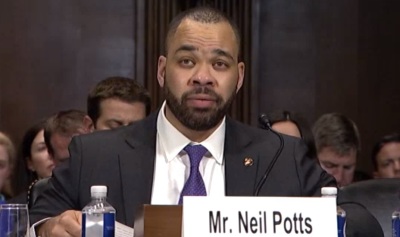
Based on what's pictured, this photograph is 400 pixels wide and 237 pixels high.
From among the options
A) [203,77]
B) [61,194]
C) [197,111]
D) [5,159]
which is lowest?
[5,159]

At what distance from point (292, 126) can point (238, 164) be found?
5.15 feet

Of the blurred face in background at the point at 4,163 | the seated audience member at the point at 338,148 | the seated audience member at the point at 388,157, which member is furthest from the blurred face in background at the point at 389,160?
the blurred face in background at the point at 4,163

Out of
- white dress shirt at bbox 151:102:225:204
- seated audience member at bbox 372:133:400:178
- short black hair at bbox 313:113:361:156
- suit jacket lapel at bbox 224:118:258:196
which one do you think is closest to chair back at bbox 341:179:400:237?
suit jacket lapel at bbox 224:118:258:196

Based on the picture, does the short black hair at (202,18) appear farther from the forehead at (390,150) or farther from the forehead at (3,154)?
the forehead at (390,150)

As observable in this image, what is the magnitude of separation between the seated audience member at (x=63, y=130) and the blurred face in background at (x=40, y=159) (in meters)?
0.20

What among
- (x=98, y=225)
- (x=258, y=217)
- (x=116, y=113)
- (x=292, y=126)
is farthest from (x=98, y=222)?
(x=292, y=126)

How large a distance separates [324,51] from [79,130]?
6.40 feet

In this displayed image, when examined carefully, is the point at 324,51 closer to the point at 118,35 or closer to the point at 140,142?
the point at 118,35

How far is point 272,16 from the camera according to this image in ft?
21.0

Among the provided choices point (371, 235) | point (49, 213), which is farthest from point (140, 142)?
point (371, 235)

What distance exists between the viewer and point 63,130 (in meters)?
5.06

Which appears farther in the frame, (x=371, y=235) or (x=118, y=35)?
(x=118, y=35)

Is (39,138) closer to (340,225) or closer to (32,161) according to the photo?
(32,161)

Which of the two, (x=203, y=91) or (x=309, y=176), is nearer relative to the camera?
(x=203, y=91)
